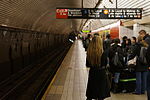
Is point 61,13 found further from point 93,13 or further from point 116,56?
point 116,56

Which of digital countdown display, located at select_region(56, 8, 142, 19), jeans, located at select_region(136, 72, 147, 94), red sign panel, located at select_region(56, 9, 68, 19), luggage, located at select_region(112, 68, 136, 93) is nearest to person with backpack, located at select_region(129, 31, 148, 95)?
jeans, located at select_region(136, 72, 147, 94)

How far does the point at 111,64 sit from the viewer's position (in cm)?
590

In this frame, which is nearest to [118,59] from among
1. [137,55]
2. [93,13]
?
[137,55]

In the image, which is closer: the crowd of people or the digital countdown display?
the crowd of people

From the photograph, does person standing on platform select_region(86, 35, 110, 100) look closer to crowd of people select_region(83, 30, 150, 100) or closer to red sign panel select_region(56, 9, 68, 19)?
crowd of people select_region(83, 30, 150, 100)

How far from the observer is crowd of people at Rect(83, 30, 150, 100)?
410 cm

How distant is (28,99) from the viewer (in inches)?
278

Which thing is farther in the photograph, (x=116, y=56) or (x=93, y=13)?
(x=93, y=13)

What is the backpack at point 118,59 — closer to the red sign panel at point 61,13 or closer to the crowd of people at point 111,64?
the crowd of people at point 111,64

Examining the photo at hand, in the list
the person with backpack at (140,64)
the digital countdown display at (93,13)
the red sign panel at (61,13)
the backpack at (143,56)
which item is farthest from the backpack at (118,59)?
the red sign panel at (61,13)

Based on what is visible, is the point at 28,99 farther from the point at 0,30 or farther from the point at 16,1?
the point at 16,1

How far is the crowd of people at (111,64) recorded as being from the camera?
13.4 feet

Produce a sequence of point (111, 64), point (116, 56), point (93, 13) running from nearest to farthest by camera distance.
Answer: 1. point (116, 56)
2. point (111, 64)
3. point (93, 13)

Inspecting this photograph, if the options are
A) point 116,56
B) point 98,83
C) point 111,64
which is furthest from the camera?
point 111,64
